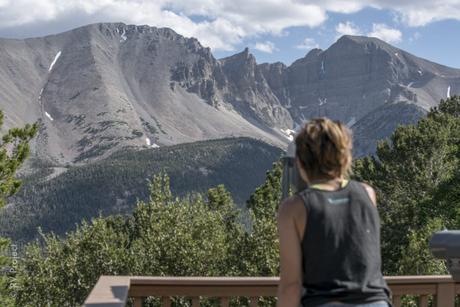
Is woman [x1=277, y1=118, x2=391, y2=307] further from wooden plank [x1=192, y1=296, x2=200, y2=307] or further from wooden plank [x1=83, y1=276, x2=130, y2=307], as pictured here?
wooden plank [x1=192, y1=296, x2=200, y2=307]

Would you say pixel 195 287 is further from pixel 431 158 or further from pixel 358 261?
pixel 431 158

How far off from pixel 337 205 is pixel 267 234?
80.6 feet

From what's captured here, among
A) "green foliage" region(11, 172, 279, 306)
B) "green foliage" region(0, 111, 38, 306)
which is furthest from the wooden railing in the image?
"green foliage" region(11, 172, 279, 306)

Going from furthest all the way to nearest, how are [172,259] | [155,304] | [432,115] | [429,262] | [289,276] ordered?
[432,115] → [172,259] → [429,262] → [155,304] → [289,276]

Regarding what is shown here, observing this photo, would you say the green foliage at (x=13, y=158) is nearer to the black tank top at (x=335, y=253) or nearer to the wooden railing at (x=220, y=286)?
the wooden railing at (x=220, y=286)

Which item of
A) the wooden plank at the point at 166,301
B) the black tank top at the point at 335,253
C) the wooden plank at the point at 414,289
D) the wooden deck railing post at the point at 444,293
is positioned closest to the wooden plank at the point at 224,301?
the wooden plank at the point at 166,301

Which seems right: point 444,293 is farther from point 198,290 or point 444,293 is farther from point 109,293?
point 109,293

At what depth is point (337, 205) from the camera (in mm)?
2582

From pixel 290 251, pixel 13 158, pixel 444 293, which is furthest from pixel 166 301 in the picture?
pixel 13 158

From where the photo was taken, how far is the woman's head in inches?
103

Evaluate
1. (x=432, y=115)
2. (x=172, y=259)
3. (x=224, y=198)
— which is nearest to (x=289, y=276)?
(x=172, y=259)

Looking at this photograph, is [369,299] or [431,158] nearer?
[369,299]

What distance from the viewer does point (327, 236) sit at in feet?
8.32

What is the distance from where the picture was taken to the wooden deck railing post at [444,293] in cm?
507
